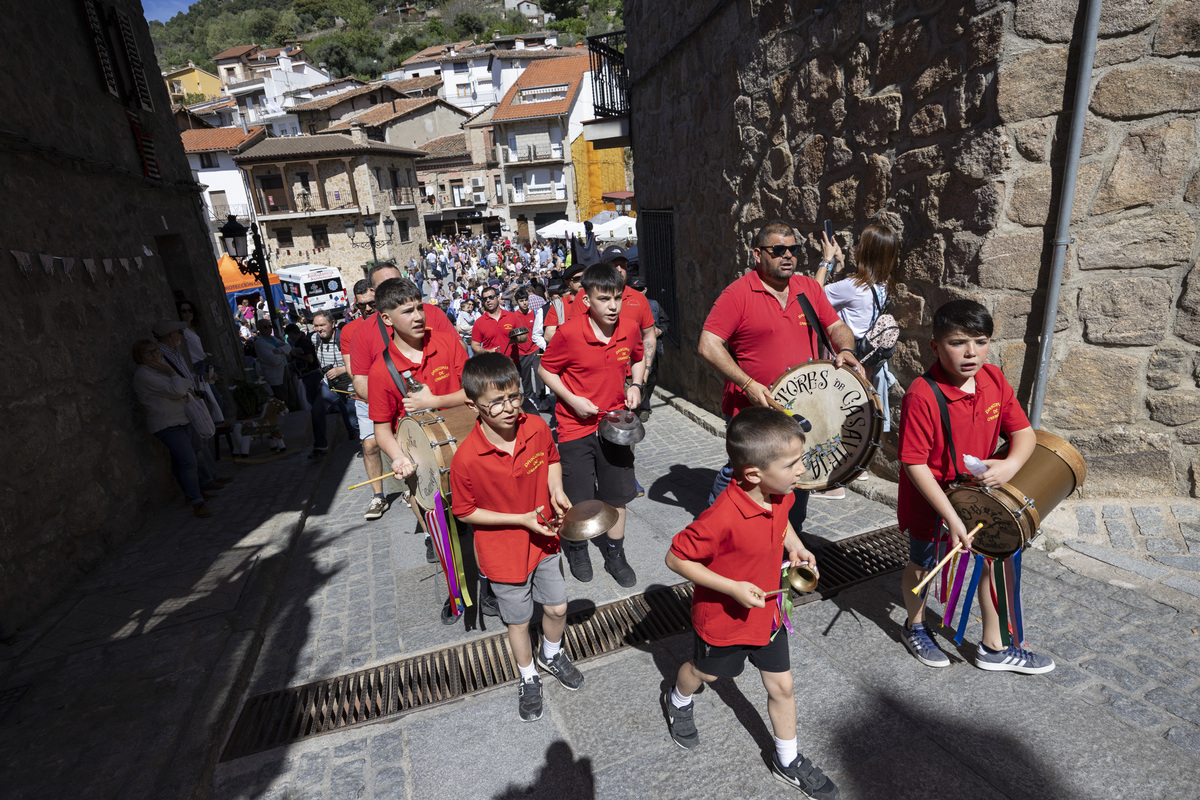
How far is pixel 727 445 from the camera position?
7.69 feet

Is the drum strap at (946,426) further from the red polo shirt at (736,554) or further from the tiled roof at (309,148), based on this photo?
the tiled roof at (309,148)

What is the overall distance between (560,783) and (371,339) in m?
2.79

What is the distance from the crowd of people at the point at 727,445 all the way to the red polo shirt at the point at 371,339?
11 millimetres

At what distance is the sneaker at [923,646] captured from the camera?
10.3 ft

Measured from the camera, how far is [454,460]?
2.86 meters

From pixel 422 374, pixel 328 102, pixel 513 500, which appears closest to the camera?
pixel 513 500

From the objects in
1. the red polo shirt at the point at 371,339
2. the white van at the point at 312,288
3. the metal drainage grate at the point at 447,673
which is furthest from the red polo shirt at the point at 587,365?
the white van at the point at 312,288

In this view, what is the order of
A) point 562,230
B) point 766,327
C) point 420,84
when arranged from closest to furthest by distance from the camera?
point 766,327 → point 562,230 → point 420,84

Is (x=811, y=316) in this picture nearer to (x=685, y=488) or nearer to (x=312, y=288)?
(x=685, y=488)

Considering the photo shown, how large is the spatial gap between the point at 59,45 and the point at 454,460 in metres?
7.07

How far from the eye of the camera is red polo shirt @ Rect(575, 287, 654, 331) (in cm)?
406

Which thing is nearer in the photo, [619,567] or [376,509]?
[619,567]

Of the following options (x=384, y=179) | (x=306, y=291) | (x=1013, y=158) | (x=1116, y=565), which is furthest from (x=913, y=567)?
(x=384, y=179)

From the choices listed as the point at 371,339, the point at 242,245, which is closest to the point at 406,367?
the point at 371,339
